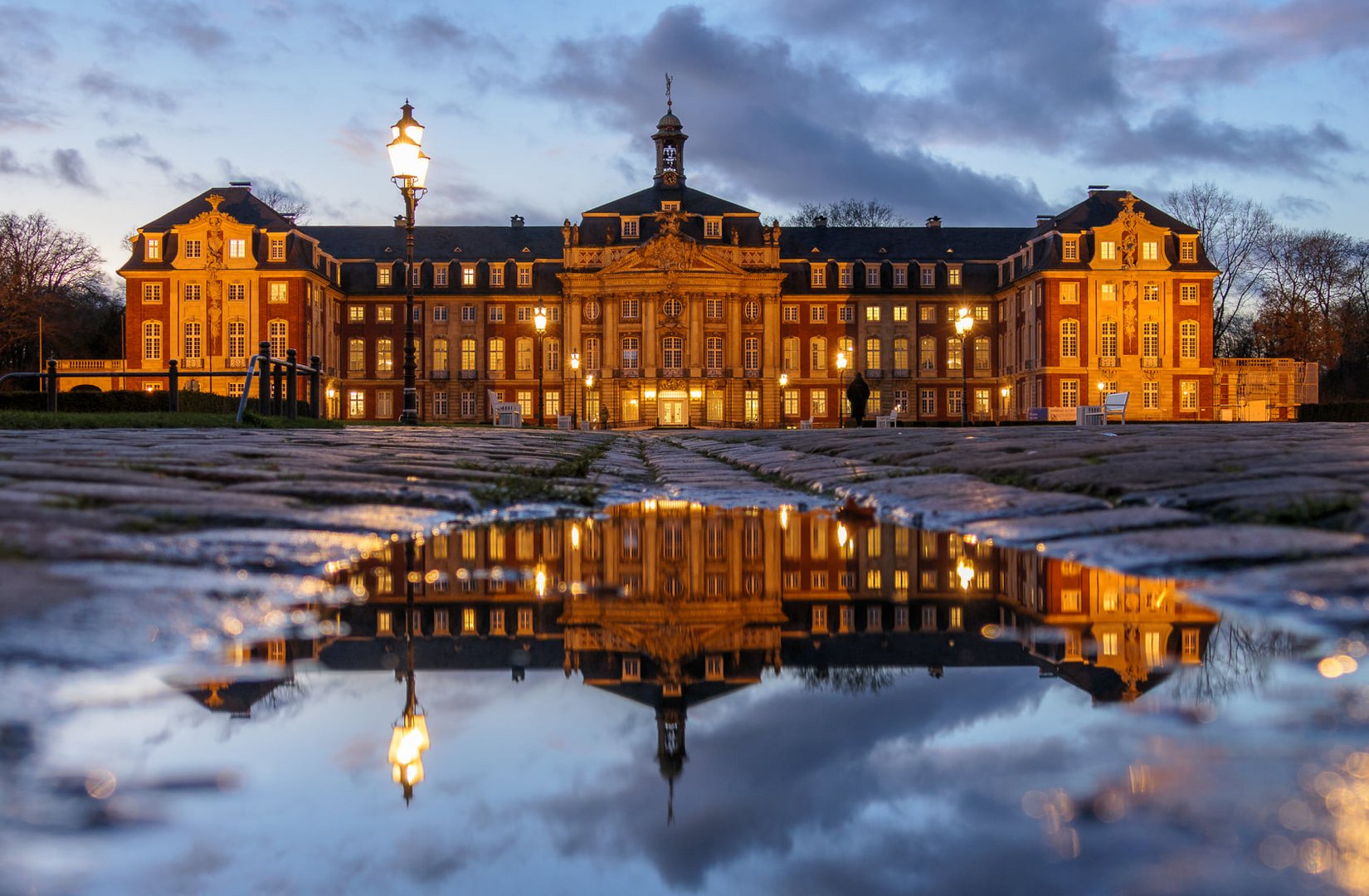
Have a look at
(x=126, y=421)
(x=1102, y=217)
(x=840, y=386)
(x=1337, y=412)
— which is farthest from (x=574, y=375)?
(x=126, y=421)

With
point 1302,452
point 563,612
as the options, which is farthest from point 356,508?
point 1302,452

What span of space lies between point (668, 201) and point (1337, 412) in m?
34.1

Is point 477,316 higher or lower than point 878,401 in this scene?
higher

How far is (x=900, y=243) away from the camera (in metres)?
65.1

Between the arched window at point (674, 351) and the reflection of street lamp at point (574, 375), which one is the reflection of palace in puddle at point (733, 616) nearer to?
the reflection of street lamp at point (574, 375)

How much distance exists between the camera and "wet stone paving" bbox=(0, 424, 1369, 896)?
974mm

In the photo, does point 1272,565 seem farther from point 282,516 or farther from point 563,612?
point 282,516

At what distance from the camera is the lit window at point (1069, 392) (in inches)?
2215

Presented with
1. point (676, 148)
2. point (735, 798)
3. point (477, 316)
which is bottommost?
point (735, 798)

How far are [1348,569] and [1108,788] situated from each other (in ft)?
5.00

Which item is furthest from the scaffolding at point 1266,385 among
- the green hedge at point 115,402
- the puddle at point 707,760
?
the puddle at point 707,760

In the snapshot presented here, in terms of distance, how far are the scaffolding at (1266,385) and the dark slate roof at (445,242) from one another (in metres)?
37.3

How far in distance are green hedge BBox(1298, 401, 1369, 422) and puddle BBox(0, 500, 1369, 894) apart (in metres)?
42.8

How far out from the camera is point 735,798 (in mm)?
1120
